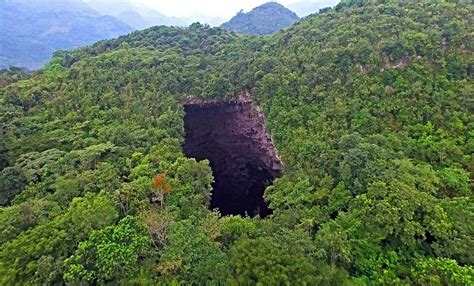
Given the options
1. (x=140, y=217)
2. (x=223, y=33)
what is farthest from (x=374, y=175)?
(x=223, y=33)

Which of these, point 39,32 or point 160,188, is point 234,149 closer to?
point 160,188

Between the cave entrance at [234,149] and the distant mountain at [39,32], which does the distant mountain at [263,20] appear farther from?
the distant mountain at [39,32]

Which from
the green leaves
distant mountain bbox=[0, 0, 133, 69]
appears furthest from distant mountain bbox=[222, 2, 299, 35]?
the green leaves

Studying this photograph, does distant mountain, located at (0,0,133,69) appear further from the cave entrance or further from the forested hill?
the cave entrance

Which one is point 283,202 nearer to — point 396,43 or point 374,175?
point 374,175

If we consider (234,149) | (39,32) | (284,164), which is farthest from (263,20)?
(39,32)

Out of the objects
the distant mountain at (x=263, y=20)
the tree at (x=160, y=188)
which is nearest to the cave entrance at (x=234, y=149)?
the tree at (x=160, y=188)

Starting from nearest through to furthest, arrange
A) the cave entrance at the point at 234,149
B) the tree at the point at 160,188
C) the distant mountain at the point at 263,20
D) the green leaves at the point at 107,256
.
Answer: the green leaves at the point at 107,256
the tree at the point at 160,188
the cave entrance at the point at 234,149
the distant mountain at the point at 263,20
